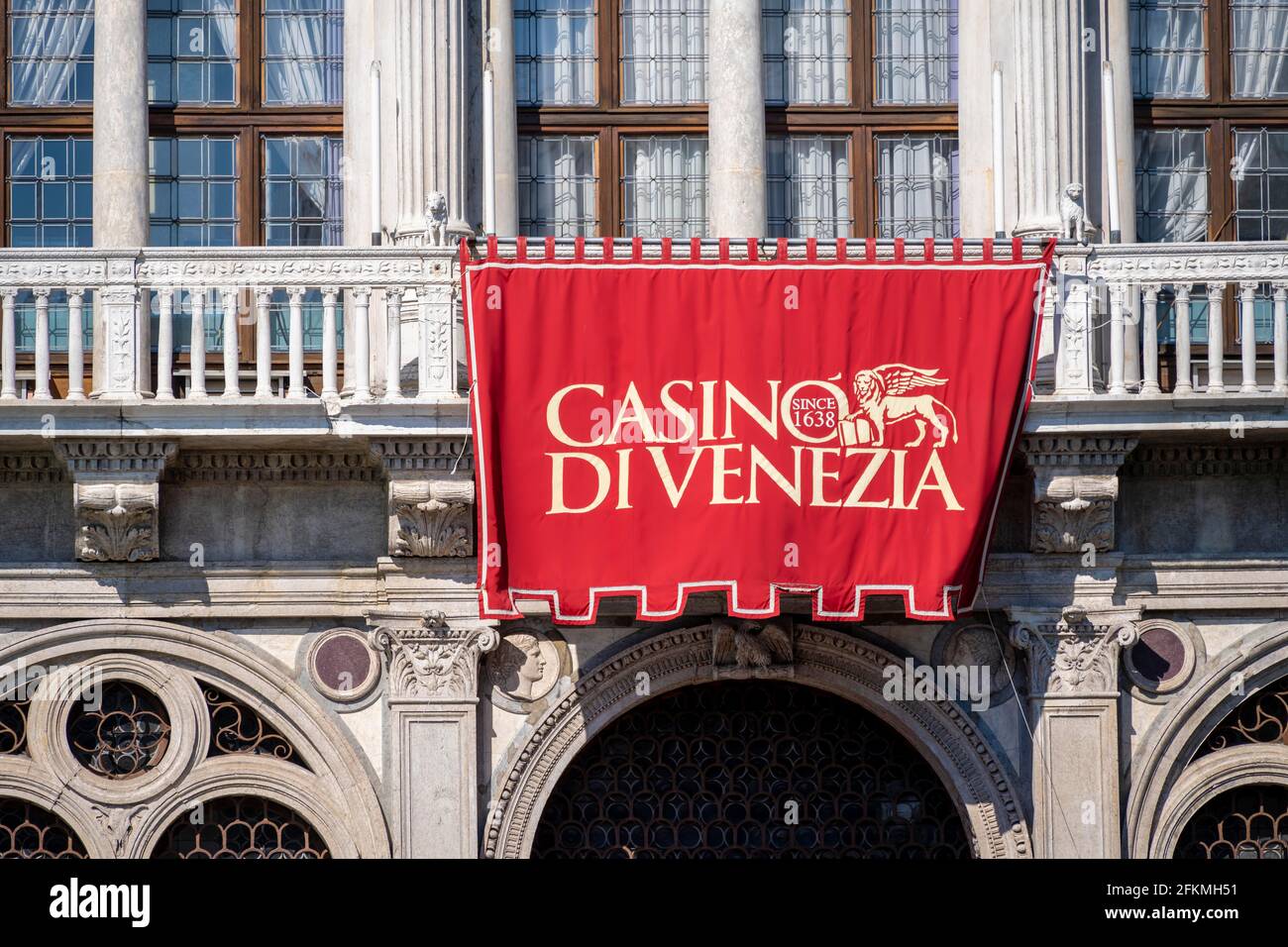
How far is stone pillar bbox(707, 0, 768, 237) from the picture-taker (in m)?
18.5

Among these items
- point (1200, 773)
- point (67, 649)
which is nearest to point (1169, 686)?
A: point (1200, 773)

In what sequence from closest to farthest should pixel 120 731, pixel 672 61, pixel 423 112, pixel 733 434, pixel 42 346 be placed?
pixel 733 434 → pixel 42 346 → pixel 120 731 → pixel 423 112 → pixel 672 61

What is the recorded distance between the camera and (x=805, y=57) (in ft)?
63.1

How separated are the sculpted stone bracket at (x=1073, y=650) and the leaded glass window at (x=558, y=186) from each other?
4772mm

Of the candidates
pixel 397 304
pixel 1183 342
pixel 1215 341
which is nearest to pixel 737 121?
pixel 397 304

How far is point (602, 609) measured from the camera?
1744 centimetres

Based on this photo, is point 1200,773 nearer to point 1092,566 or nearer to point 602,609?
point 1092,566

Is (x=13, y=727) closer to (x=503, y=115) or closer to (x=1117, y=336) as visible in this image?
(x=503, y=115)

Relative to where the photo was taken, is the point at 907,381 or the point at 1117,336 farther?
the point at 1117,336

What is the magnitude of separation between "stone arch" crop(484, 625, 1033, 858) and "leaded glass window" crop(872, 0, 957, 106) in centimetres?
462

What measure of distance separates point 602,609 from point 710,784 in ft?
4.99

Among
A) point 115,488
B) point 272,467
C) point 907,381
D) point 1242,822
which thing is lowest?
point 1242,822

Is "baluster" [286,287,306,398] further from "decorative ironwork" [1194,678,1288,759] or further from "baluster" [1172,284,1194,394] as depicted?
"decorative ironwork" [1194,678,1288,759]

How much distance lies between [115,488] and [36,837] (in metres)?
2.64
